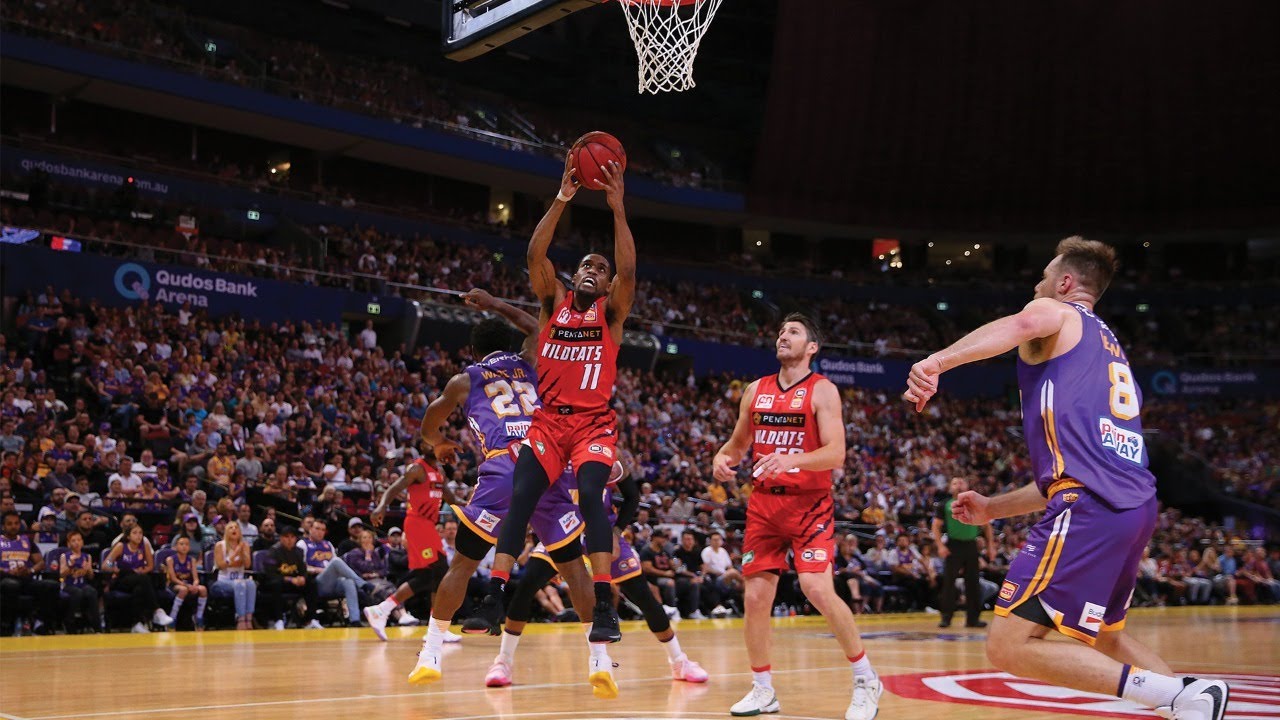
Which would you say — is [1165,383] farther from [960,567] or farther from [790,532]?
[790,532]

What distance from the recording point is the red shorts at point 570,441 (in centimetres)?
668

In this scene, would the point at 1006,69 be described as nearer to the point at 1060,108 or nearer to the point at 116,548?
the point at 1060,108

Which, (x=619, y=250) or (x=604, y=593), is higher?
(x=619, y=250)

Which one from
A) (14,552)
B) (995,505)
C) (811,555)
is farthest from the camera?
(14,552)

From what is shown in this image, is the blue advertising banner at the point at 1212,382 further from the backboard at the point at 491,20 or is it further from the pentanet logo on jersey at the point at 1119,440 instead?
the pentanet logo on jersey at the point at 1119,440

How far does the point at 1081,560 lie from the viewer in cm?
416

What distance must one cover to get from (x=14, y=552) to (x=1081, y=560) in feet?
36.4

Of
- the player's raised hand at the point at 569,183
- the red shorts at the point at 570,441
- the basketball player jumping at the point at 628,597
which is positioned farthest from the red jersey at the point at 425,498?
the player's raised hand at the point at 569,183

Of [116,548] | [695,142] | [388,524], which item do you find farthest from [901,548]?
[695,142]

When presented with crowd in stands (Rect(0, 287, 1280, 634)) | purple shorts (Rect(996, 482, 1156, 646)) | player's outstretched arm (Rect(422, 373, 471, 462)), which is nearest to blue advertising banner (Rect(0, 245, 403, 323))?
crowd in stands (Rect(0, 287, 1280, 634))

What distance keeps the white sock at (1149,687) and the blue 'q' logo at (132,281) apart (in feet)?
69.6

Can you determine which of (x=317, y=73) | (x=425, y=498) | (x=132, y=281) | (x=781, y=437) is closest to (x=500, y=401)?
(x=781, y=437)

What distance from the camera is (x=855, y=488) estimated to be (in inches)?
977

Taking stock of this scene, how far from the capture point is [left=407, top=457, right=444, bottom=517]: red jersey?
11891mm
